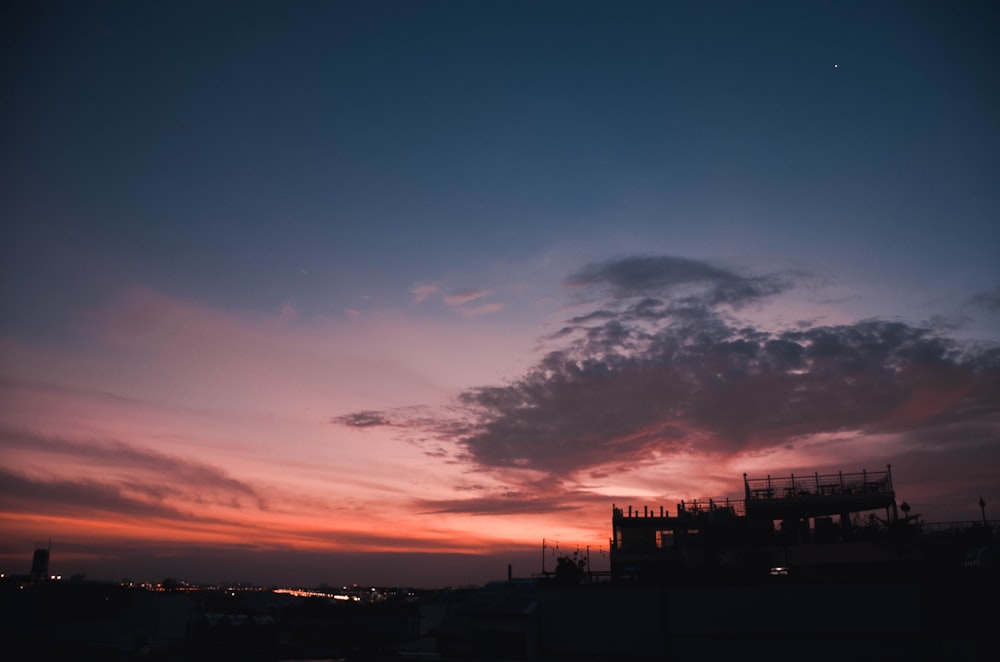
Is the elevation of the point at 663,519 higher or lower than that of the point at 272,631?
higher

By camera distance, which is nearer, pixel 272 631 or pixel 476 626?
pixel 476 626

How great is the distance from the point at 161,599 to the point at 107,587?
577 centimetres

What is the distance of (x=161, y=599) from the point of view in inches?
2271

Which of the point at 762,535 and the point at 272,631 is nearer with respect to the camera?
the point at 272,631

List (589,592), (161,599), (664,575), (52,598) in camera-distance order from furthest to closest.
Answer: (161,599), (52,598), (664,575), (589,592)

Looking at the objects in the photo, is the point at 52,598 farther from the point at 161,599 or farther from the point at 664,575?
the point at 664,575

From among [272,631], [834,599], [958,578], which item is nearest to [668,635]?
[834,599]

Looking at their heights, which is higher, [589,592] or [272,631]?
[589,592]

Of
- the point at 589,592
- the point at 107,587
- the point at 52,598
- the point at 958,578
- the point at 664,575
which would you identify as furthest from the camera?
the point at 107,587

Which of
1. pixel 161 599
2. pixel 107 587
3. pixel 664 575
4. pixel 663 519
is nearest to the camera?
pixel 664 575

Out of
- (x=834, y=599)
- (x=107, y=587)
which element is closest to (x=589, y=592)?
(x=834, y=599)

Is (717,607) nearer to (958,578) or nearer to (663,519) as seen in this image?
(958,578)

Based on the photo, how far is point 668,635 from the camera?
128 ft

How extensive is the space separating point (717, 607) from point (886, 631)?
8.63m
